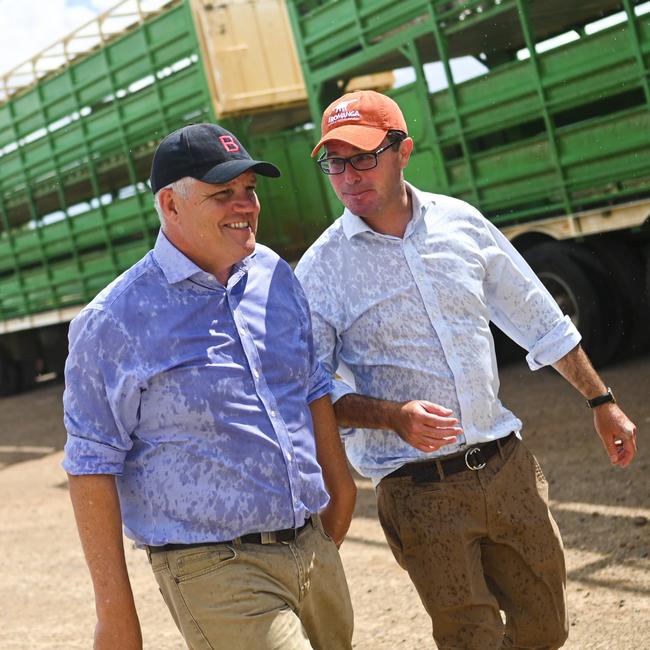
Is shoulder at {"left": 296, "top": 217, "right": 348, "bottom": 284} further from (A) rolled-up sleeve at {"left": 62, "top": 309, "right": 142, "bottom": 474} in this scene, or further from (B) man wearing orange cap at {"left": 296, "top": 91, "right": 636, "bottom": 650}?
(A) rolled-up sleeve at {"left": 62, "top": 309, "right": 142, "bottom": 474}

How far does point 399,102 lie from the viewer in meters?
9.41

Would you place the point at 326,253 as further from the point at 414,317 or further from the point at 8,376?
the point at 8,376

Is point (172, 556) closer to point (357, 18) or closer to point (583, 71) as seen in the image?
point (583, 71)

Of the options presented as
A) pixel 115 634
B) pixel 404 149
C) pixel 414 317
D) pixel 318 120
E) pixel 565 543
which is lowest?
pixel 565 543

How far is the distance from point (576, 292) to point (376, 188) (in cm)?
595

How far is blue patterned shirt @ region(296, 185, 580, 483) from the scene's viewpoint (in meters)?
2.94

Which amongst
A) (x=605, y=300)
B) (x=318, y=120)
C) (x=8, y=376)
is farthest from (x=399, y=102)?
(x=8, y=376)

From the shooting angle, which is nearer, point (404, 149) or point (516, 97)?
point (404, 149)

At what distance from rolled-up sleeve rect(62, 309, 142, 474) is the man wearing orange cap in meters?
0.70

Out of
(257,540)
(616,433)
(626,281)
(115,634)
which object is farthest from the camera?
(626,281)

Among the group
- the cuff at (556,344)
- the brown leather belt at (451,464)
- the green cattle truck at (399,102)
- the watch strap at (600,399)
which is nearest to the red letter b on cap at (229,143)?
the brown leather belt at (451,464)

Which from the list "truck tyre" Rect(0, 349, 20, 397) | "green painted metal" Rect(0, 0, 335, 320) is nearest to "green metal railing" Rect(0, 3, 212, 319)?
"green painted metal" Rect(0, 0, 335, 320)

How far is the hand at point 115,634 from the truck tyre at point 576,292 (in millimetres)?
6658

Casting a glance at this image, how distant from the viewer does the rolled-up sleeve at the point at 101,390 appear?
7.75ft
